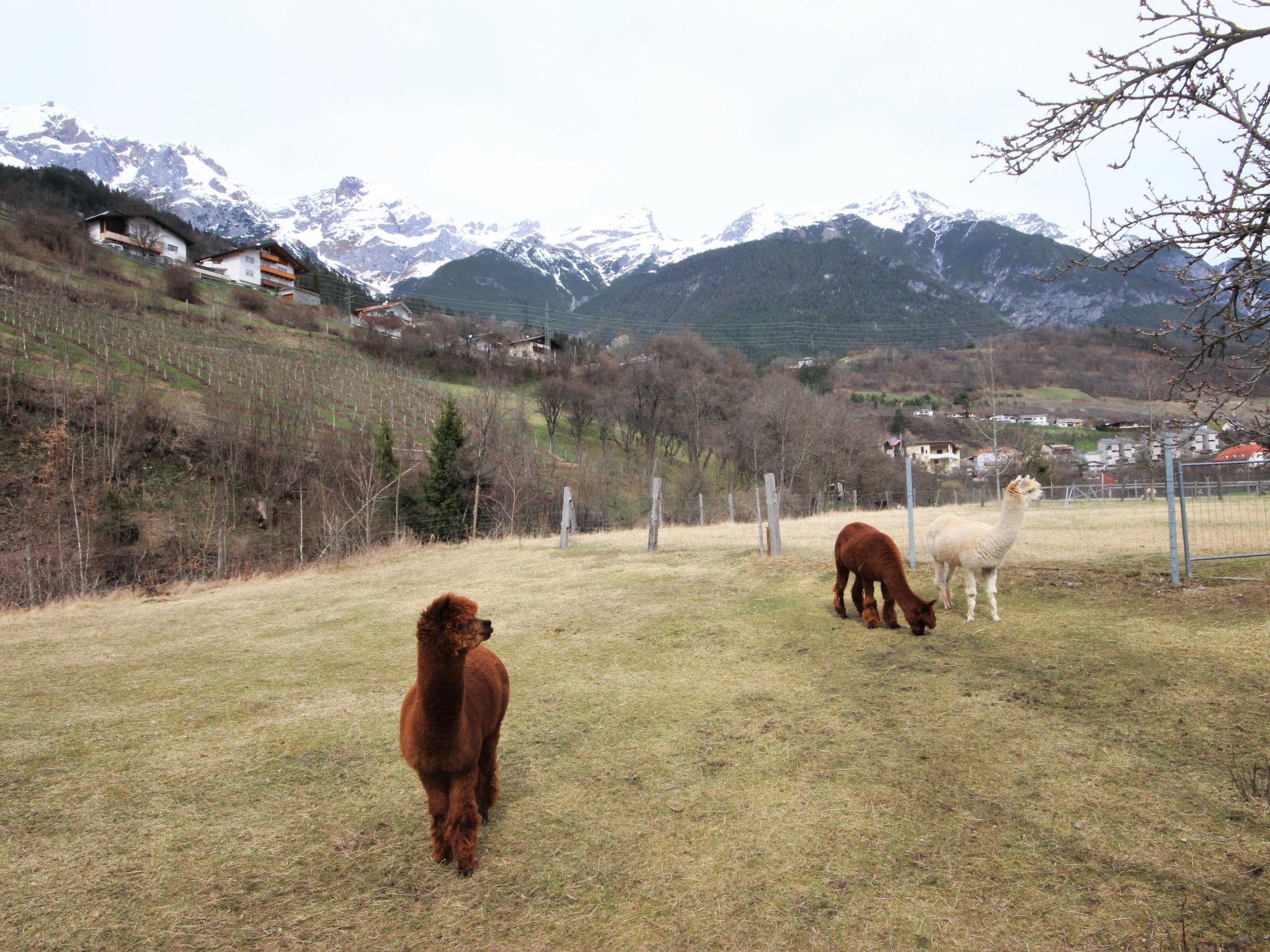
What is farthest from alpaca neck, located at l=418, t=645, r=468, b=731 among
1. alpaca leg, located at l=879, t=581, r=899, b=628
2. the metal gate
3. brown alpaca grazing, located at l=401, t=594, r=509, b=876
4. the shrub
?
the shrub

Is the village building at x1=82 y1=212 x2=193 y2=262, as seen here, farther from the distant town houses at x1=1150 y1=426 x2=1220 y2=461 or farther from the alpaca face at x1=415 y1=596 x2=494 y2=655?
the distant town houses at x1=1150 y1=426 x2=1220 y2=461

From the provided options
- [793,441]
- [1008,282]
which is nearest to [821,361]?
[793,441]

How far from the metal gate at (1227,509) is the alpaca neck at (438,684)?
1000 centimetres

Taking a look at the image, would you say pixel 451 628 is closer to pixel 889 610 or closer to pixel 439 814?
pixel 439 814

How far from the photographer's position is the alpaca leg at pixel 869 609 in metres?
7.62

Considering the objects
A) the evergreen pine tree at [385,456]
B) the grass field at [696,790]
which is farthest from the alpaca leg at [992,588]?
the evergreen pine tree at [385,456]

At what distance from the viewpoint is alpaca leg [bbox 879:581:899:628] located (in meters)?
7.45

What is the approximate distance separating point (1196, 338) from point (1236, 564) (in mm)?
6700

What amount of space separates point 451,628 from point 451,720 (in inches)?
19.9

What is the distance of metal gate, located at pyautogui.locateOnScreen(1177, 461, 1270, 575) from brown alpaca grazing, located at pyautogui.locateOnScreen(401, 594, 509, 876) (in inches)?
388

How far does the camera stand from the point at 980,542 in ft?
24.3

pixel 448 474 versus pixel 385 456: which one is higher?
pixel 385 456

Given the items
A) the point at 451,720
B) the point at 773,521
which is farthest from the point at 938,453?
the point at 451,720

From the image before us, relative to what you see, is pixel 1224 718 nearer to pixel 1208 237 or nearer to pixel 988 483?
pixel 1208 237
